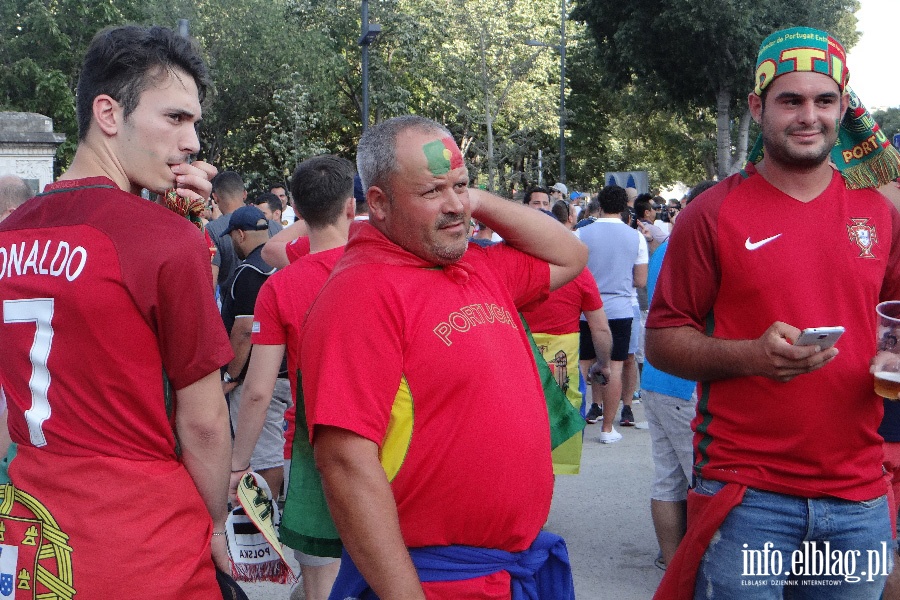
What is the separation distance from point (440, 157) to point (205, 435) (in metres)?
0.93

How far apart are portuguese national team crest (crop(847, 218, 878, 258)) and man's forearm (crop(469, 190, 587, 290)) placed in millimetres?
817

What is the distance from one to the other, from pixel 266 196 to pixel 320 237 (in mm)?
7345

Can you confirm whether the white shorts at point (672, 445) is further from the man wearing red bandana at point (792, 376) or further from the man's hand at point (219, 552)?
the man's hand at point (219, 552)

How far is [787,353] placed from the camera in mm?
2566

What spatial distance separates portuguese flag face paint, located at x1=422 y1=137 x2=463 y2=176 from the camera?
2438mm

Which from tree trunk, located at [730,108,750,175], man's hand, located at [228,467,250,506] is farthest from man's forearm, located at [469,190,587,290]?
tree trunk, located at [730,108,750,175]

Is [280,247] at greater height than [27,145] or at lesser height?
lesser

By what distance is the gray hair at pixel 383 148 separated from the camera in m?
2.46

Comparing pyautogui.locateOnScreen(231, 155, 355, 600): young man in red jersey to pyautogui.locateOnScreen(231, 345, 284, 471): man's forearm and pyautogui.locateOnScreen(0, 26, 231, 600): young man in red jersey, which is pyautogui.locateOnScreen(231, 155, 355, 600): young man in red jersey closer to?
pyautogui.locateOnScreen(231, 345, 284, 471): man's forearm

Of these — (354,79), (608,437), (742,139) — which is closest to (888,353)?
(608,437)

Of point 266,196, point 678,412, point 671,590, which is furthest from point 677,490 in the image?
point 266,196

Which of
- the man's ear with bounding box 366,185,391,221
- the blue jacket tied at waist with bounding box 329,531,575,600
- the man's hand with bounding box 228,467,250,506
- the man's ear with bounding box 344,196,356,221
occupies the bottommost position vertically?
the man's hand with bounding box 228,467,250,506

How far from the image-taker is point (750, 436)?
2.86m

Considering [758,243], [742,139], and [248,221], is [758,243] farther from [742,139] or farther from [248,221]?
[742,139]
